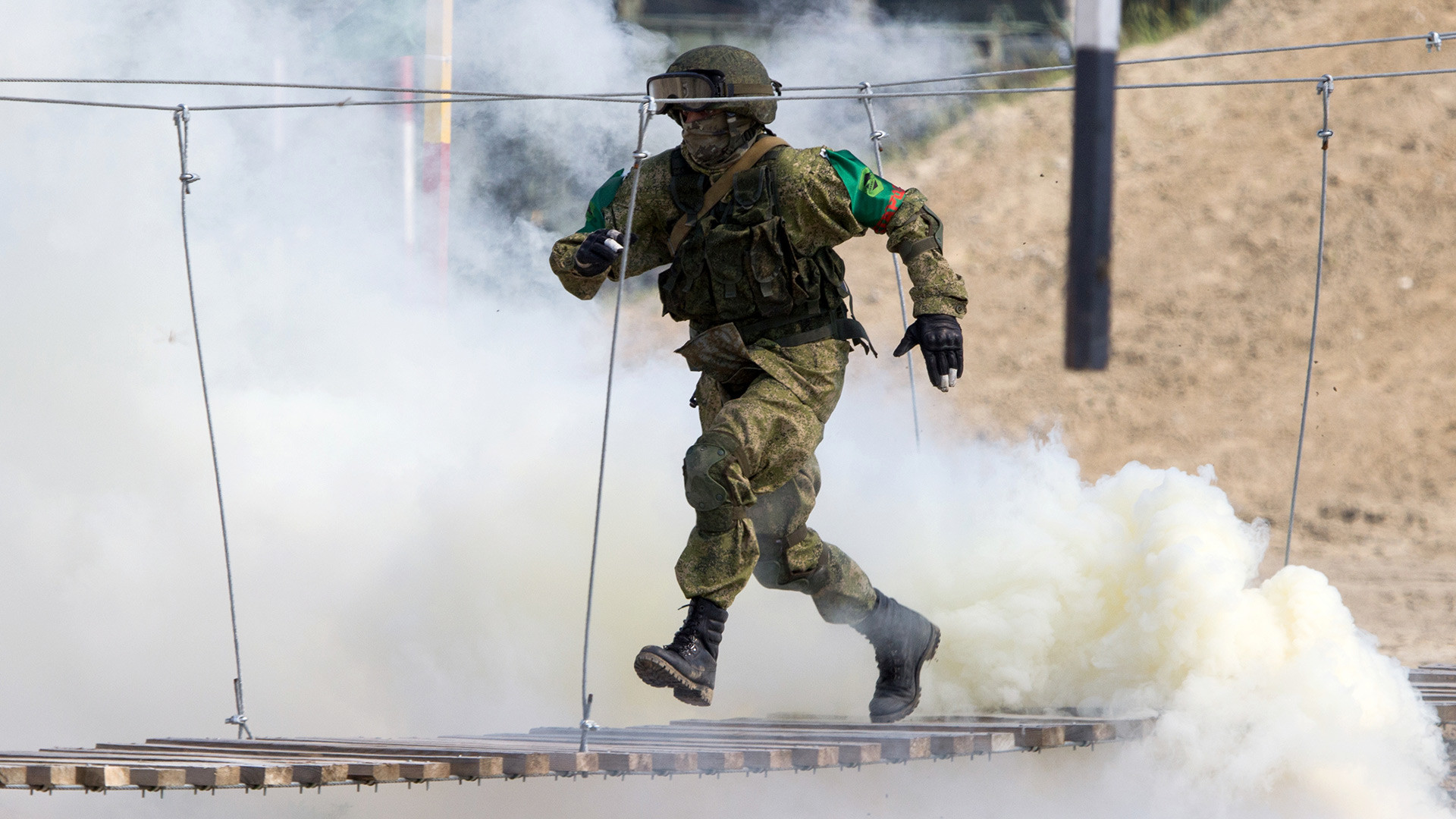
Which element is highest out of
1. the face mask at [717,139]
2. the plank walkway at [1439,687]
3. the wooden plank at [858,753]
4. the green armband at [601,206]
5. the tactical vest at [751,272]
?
the face mask at [717,139]

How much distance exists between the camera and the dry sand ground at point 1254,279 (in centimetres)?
1253

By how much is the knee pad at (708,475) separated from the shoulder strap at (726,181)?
0.66m

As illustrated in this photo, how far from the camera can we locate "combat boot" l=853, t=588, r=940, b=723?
4.77 m

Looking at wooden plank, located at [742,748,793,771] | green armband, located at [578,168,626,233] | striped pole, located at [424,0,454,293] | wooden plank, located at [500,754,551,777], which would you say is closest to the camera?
wooden plank, located at [500,754,551,777]

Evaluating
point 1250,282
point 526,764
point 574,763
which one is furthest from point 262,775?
point 1250,282

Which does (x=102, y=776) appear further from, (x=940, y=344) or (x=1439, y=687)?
(x=1439, y=687)

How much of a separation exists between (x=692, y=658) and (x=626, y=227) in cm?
117

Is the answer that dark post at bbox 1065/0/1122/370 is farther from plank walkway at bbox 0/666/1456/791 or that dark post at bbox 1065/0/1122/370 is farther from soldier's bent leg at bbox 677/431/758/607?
soldier's bent leg at bbox 677/431/758/607

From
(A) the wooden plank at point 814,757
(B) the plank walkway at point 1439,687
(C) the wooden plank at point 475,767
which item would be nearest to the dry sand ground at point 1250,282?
(B) the plank walkway at point 1439,687

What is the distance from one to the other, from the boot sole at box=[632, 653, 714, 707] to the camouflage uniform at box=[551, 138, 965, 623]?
0.25 meters

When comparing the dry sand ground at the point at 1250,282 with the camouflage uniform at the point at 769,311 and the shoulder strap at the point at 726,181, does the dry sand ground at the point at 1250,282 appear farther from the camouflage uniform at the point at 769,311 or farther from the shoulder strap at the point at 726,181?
the shoulder strap at the point at 726,181

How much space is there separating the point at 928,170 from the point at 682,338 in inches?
148

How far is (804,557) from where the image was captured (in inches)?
178

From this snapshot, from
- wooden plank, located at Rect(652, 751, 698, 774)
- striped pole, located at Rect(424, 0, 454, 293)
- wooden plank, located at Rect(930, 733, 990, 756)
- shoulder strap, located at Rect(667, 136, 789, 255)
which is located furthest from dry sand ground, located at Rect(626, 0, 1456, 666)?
wooden plank, located at Rect(652, 751, 698, 774)
